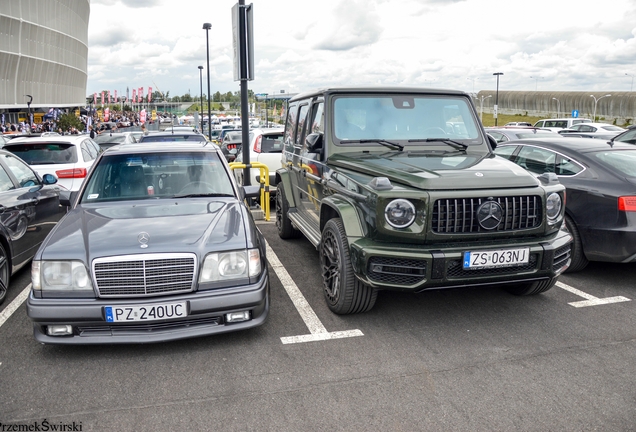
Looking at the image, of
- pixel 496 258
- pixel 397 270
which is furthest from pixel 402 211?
pixel 496 258

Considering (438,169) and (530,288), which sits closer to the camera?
(438,169)

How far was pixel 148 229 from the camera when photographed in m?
4.12

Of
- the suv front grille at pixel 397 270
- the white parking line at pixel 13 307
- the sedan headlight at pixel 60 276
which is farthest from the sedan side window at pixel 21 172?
the suv front grille at pixel 397 270

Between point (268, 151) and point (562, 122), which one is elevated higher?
point (562, 122)

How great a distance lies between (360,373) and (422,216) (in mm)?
1259

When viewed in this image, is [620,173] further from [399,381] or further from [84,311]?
[84,311]

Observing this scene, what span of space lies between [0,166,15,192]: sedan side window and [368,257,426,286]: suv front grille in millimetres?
4207

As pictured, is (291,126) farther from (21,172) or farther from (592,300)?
(592,300)

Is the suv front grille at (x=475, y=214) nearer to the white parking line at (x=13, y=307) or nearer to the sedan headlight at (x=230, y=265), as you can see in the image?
the sedan headlight at (x=230, y=265)

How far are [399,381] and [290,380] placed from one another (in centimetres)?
75

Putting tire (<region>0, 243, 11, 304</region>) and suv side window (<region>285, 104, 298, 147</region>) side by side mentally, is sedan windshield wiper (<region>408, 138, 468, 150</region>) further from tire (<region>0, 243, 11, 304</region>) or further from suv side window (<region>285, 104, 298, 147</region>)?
tire (<region>0, 243, 11, 304</region>)

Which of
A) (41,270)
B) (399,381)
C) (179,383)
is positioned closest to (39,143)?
(41,270)

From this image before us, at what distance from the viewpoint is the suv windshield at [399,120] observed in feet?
18.2

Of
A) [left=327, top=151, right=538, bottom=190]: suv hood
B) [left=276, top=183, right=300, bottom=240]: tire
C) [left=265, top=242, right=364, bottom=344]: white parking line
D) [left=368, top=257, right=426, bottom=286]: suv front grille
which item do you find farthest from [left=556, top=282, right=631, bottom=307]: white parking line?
[left=276, top=183, right=300, bottom=240]: tire
